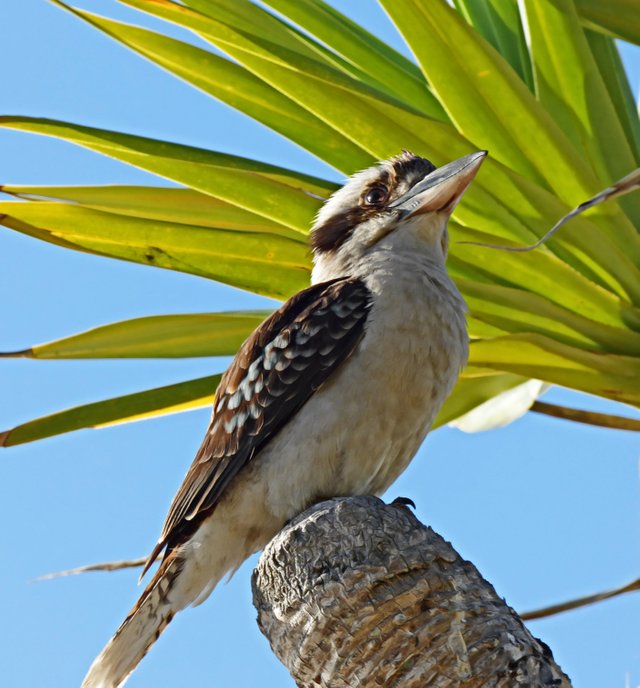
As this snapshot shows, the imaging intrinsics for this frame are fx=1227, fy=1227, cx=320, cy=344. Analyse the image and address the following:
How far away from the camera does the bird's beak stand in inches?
119

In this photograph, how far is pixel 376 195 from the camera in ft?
11.4

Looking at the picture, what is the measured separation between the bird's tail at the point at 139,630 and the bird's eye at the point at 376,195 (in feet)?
3.81

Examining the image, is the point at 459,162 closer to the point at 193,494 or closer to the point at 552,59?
the point at 552,59

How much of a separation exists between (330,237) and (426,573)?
5.38 feet

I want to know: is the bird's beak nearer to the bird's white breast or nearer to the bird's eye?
the bird's eye

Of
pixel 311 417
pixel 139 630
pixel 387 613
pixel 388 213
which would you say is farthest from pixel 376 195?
pixel 387 613

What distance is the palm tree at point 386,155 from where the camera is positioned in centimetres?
326

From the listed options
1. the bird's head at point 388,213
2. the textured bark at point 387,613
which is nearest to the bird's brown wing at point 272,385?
the bird's head at point 388,213

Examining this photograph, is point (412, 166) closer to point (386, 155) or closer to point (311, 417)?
point (386, 155)

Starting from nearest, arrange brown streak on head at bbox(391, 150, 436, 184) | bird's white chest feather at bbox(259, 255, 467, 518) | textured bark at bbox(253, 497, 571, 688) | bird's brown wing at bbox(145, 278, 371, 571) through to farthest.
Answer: textured bark at bbox(253, 497, 571, 688) < bird's white chest feather at bbox(259, 255, 467, 518) < bird's brown wing at bbox(145, 278, 371, 571) < brown streak on head at bbox(391, 150, 436, 184)

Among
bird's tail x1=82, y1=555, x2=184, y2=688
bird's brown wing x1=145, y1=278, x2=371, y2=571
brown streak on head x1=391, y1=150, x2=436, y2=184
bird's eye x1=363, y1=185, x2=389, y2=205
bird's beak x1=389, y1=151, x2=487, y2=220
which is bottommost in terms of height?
bird's tail x1=82, y1=555, x2=184, y2=688

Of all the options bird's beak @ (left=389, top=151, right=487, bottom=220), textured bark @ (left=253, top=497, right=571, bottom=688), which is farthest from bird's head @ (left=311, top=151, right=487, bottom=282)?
textured bark @ (left=253, top=497, right=571, bottom=688)

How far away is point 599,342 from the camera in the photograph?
3227 millimetres

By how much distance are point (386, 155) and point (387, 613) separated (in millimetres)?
1757
